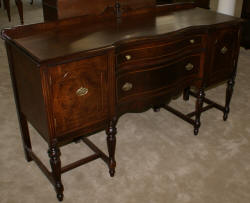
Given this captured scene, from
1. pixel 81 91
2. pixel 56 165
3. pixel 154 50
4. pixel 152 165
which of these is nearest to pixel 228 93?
pixel 152 165

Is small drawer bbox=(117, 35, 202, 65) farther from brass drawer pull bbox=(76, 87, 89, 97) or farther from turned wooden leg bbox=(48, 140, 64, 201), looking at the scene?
turned wooden leg bbox=(48, 140, 64, 201)

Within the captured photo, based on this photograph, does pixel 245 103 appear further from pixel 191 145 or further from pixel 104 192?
pixel 104 192

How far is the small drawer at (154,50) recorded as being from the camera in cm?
210

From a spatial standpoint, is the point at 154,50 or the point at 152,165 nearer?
the point at 154,50

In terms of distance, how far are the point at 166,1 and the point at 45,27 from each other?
9.93ft

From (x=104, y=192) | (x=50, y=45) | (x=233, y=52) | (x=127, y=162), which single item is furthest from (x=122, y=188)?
(x=233, y=52)

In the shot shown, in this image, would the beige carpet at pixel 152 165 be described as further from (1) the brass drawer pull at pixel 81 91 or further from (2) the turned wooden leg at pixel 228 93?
(1) the brass drawer pull at pixel 81 91

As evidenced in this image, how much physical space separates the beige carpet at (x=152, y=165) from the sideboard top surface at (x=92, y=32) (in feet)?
3.14

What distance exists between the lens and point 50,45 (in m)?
1.99

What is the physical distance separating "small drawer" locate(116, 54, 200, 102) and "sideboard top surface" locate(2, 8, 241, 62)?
0.23 metres

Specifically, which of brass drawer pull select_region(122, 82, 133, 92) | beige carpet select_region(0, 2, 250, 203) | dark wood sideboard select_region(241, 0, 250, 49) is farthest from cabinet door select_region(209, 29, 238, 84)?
dark wood sideboard select_region(241, 0, 250, 49)

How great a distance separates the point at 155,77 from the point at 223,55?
2.40 ft

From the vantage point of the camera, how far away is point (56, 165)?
2.09 m

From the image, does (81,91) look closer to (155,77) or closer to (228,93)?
(155,77)
